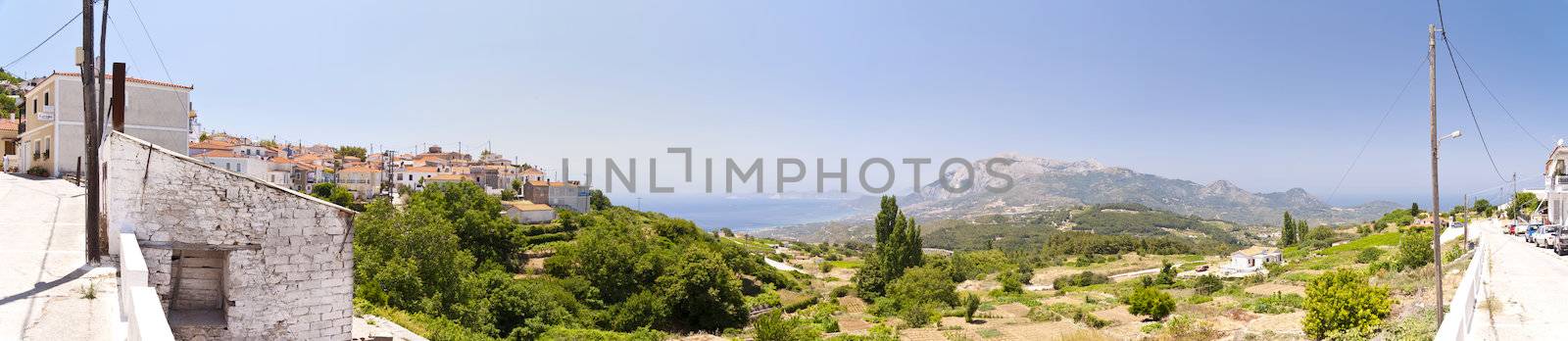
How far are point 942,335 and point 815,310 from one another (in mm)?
9737

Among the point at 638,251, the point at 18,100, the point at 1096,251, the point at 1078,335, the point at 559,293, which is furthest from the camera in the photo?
the point at 1096,251

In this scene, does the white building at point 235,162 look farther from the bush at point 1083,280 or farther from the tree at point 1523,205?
the tree at point 1523,205

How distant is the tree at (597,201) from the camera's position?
226ft

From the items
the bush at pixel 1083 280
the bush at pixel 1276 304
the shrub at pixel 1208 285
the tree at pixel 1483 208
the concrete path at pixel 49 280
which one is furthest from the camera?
the tree at pixel 1483 208

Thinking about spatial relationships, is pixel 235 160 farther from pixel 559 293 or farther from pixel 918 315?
pixel 918 315

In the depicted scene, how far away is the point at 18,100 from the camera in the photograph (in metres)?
24.9

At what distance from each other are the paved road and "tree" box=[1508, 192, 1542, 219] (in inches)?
1056

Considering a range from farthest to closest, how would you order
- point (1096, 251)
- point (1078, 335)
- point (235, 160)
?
point (1096, 251)
point (235, 160)
point (1078, 335)

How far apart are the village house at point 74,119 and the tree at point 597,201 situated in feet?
150

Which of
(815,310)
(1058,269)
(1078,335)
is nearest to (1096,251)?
(1058,269)

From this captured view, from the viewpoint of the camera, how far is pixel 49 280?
7.56m

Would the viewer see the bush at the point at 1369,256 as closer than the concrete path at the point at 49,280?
No

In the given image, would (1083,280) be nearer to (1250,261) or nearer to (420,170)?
(1250,261)

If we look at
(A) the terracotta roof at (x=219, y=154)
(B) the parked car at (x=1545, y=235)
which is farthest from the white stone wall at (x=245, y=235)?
(A) the terracotta roof at (x=219, y=154)
